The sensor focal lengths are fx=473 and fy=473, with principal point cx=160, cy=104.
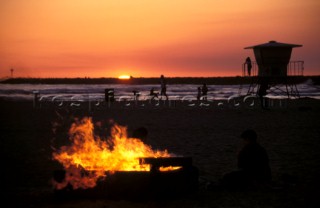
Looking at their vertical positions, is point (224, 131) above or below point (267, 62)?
below

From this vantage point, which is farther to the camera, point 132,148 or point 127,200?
point 132,148

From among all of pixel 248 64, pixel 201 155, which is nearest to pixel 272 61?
pixel 248 64

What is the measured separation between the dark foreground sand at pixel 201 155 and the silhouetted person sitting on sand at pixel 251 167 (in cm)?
34

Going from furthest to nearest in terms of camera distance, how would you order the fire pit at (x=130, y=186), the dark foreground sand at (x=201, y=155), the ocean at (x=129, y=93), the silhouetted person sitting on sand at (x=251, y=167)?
1. the ocean at (x=129, y=93)
2. the silhouetted person sitting on sand at (x=251, y=167)
3. the fire pit at (x=130, y=186)
4. the dark foreground sand at (x=201, y=155)

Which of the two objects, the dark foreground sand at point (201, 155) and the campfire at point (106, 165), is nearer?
the dark foreground sand at point (201, 155)

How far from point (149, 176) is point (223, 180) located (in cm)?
164

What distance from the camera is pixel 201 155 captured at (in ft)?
44.8

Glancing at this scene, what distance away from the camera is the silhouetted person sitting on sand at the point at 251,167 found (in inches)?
376

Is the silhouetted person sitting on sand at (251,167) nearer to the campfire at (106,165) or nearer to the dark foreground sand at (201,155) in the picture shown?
the dark foreground sand at (201,155)

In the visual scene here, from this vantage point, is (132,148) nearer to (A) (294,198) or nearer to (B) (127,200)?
(B) (127,200)

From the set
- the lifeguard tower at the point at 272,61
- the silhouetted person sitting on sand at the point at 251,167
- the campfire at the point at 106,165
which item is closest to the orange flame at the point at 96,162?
the campfire at the point at 106,165

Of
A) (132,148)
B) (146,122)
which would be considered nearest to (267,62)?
(146,122)

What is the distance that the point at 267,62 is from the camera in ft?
132

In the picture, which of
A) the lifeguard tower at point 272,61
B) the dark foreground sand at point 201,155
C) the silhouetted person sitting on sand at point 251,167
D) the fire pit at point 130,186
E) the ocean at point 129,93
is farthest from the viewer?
the ocean at point 129,93
